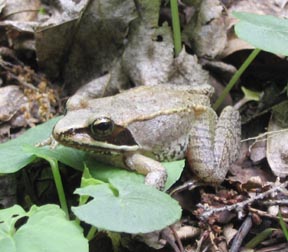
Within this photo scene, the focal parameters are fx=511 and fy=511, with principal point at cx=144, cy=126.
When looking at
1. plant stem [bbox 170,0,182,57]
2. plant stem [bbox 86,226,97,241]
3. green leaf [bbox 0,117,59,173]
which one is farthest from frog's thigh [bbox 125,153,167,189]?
plant stem [bbox 170,0,182,57]

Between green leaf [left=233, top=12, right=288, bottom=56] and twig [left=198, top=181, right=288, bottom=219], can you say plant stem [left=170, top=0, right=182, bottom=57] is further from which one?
twig [left=198, top=181, right=288, bottom=219]

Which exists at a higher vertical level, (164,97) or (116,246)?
(164,97)

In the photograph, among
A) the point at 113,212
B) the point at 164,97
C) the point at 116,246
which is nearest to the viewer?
the point at 113,212

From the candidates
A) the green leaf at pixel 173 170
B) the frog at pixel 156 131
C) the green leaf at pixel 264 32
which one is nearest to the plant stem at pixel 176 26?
the frog at pixel 156 131

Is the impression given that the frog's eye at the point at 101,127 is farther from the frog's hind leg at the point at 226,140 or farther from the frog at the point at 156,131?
the frog's hind leg at the point at 226,140

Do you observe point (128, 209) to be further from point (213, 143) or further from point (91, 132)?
point (213, 143)

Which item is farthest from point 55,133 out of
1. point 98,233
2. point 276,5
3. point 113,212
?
point 276,5

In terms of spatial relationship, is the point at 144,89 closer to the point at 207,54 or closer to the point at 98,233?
the point at 207,54
